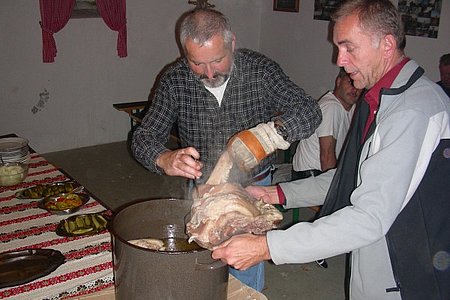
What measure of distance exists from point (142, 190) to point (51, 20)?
243 centimetres

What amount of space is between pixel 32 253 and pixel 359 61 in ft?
4.70

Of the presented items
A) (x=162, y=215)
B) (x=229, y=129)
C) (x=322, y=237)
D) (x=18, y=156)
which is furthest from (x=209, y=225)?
(x=18, y=156)

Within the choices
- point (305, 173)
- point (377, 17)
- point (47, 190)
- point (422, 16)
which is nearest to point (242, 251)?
point (377, 17)

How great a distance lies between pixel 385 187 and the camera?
4.36 ft

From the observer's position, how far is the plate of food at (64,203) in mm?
2219

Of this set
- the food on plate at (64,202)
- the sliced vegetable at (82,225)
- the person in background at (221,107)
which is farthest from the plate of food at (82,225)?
the person in background at (221,107)

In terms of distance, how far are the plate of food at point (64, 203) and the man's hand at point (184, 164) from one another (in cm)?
60

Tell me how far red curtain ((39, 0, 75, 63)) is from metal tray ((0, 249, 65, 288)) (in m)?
4.33

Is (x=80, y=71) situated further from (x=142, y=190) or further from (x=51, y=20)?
(x=142, y=190)

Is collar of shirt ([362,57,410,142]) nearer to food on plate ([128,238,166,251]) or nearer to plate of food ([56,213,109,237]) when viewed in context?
food on plate ([128,238,166,251])

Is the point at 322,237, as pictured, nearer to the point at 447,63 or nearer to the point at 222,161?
the point at 222,161

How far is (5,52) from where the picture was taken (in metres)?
5.42

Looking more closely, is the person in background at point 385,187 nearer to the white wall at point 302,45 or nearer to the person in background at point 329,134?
the person in background at point 329,134

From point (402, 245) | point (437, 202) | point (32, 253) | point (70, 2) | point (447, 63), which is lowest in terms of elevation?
point (32, 253)
